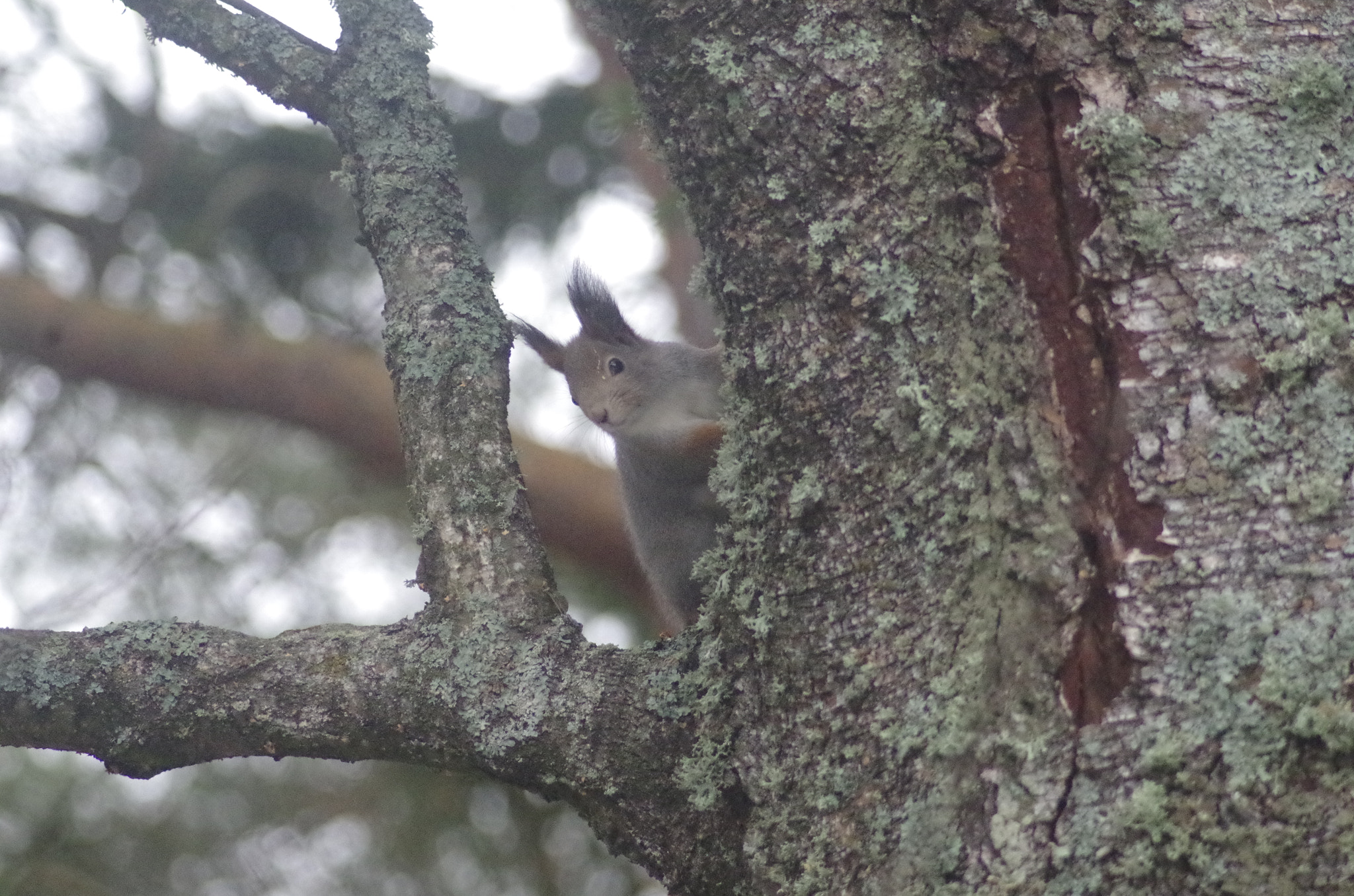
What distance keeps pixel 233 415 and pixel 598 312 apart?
6.60ft

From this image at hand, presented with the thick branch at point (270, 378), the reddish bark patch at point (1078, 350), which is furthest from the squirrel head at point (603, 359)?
the reddish bark patch at point (1078, 350)

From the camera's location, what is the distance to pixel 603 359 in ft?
10.0

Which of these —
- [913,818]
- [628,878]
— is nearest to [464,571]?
[913,818]

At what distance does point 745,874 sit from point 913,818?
Result: 0.88 feet

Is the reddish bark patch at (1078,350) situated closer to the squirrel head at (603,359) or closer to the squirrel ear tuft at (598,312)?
the squirrel head at (603,359)

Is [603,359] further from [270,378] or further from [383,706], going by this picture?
[270,378]

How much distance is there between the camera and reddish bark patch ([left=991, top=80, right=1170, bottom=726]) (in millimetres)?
1143

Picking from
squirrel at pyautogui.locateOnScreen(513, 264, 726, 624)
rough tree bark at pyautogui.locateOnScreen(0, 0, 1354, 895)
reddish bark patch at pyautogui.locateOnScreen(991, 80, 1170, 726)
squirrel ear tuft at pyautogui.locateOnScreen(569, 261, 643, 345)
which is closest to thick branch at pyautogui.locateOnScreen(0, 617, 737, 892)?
rough tree bark at pyautogui.locateOnScreen(0, 0, 1354, 895)

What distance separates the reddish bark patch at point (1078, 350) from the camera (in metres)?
1.14

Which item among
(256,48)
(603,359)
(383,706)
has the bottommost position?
(383,706)

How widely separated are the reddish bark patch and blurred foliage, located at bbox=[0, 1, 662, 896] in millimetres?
2830

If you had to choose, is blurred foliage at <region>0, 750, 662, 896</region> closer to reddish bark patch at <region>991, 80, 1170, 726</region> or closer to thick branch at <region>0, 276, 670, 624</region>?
thick branch at <region>0, 276, 670, 624</region>

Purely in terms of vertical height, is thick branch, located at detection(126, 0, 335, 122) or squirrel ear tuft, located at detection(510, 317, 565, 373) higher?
squirrel ear tuft, located at detection(510, 317, 565, 373)

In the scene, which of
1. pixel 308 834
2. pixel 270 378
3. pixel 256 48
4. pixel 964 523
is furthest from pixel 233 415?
pixel 964 523
